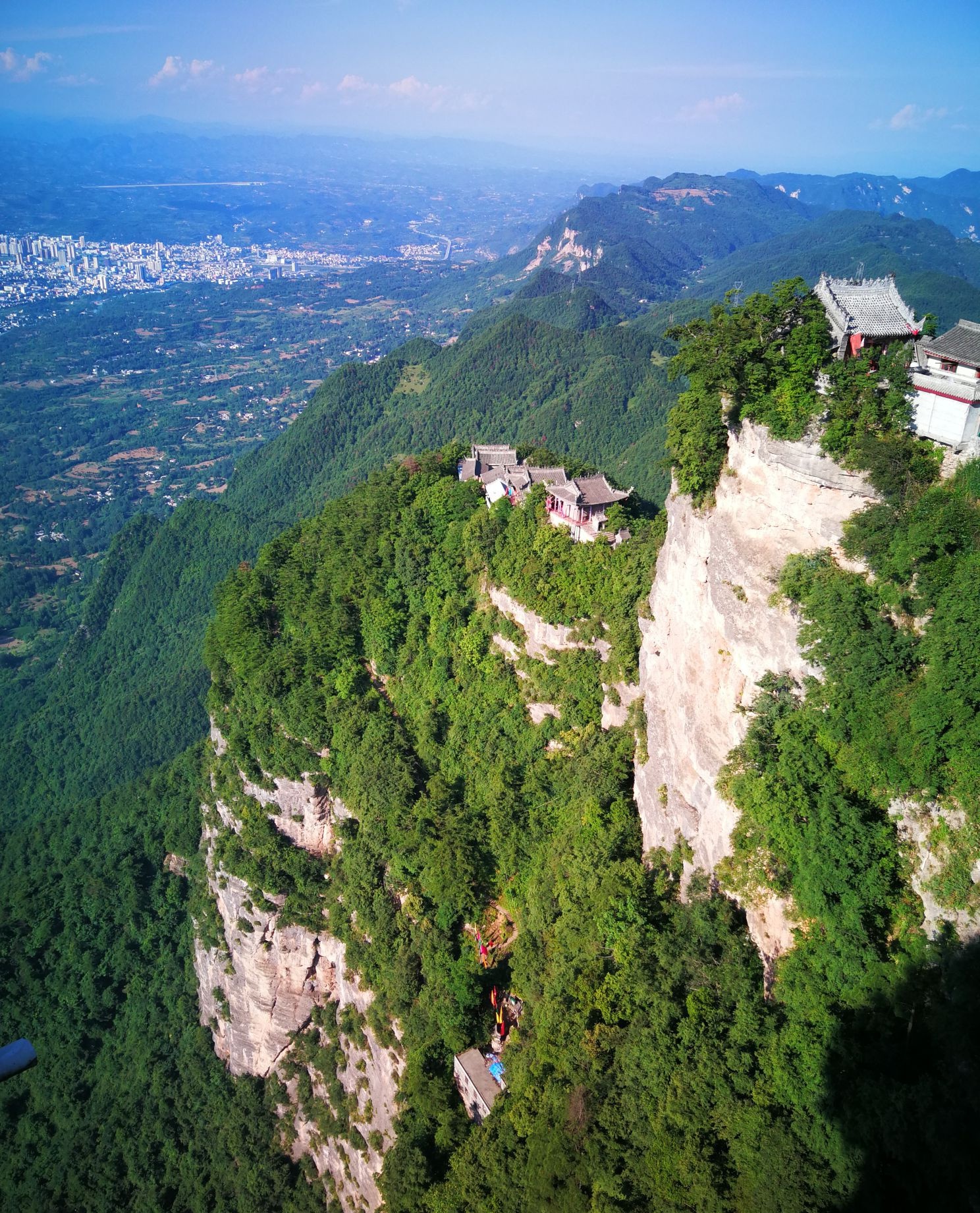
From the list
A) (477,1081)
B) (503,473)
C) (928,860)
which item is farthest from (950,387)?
(503,473)

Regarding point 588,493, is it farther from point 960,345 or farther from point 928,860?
point 928,860

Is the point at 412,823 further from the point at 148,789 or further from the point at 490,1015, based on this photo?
the point at 148,789

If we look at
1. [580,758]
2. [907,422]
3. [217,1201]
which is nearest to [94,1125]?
[217,1201]

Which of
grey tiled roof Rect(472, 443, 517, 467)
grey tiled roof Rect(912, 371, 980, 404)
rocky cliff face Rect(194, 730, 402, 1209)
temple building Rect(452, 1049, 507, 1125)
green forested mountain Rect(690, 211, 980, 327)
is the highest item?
grey tiled roof Rect(912, 371, 980, 404)

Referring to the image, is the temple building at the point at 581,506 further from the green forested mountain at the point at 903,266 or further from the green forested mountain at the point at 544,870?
the green forested mountain at the point at 903,266

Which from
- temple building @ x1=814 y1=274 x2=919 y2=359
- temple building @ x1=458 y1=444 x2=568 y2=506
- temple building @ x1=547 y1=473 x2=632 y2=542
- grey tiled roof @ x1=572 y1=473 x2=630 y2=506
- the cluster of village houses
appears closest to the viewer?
the cluster of village houses

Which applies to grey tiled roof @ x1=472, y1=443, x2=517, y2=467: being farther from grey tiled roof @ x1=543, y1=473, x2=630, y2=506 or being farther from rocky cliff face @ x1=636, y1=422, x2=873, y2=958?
rocky cliff face @ x1=636, y1=422, x2=873, y2=958

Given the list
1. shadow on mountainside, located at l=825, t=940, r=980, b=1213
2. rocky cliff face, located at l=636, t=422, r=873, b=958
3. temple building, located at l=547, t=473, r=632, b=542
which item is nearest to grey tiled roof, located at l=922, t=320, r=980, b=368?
rocky cliff face, located at l=636, t=422, r=873, b=958

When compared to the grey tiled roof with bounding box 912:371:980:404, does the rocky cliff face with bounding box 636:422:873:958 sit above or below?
below
